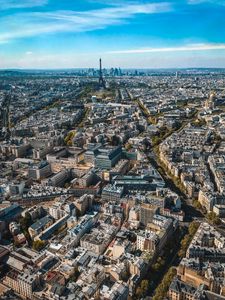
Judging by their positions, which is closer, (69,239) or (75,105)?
(69,239)

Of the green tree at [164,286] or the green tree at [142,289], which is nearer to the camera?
the green tree at [164,286]

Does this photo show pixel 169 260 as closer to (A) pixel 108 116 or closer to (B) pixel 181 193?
(B) pixel 181 193

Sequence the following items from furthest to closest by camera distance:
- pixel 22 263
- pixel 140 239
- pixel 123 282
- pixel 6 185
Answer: pixel 6 185, pixel 140 239, pixel 22 263, pixel 123 282

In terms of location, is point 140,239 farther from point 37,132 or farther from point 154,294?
point 37,132

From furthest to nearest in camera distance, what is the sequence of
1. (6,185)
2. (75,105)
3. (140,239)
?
1. (75,105)
2. (6,185)
3. (140,239)

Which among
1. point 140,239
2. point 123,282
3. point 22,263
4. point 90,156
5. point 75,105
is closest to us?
point 123,282

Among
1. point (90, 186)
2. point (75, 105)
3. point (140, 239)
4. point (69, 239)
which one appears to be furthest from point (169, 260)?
point (75, 105)

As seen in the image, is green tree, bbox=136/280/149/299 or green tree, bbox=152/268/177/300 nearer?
green tree, bbox=152/268/177/300

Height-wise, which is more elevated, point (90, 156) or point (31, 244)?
point (90, 156)

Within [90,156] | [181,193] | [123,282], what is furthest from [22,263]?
[90,156]
